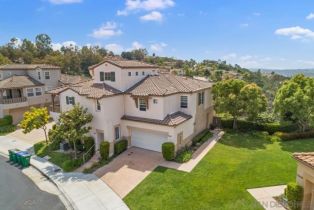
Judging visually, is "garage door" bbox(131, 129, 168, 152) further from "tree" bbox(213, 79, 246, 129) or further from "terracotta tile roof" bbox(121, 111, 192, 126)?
"tree" bbox(213, 79, 246, 129)

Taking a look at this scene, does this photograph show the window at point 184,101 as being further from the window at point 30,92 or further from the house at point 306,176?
the window at point 30,92

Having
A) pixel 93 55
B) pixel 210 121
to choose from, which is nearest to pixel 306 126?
pixel 210 121

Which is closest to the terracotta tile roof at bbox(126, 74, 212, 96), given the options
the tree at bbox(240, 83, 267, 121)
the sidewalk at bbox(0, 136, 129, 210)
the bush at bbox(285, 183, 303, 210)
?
the tree at bbox(240, 83, 267, 121)

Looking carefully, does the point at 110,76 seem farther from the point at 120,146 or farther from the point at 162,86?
the point at 120,146

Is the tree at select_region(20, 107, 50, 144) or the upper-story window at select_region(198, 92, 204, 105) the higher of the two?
the upper-story window at select_region(198, 92, 204, 105)

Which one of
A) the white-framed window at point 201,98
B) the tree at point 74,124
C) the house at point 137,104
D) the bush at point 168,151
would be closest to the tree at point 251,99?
the white-framed window at point 201,98

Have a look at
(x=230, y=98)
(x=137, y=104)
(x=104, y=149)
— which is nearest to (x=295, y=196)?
(x=104, y=149)
